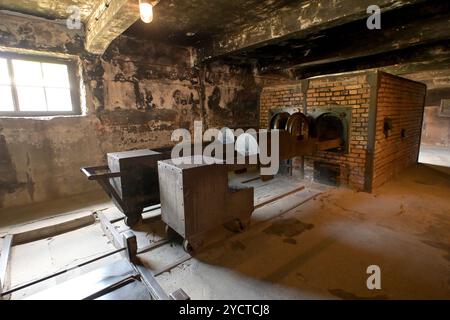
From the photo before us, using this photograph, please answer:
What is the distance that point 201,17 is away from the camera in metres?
3.31

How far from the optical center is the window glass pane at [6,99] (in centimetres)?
326

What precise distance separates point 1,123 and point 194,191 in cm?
299

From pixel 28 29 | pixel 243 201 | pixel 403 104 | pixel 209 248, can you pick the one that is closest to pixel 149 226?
pixel 209 248

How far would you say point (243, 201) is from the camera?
2.61 metres

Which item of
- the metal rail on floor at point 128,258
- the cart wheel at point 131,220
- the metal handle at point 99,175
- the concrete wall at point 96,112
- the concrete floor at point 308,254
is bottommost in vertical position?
the concrete floor at point 308,254

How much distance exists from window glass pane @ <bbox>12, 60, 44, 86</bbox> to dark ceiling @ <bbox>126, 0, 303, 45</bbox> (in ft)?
4.78

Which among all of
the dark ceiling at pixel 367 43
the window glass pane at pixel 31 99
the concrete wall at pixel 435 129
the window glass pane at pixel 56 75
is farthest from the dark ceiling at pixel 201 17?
the concrete wall at pixel 435 129

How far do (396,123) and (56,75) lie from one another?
5.77 meters

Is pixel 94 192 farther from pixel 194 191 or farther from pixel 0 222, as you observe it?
pixel 194 191

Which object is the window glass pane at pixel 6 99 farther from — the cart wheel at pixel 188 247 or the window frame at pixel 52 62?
the cart wheel at pixel 188 247

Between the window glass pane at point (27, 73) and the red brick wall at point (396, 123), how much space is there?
5039mm

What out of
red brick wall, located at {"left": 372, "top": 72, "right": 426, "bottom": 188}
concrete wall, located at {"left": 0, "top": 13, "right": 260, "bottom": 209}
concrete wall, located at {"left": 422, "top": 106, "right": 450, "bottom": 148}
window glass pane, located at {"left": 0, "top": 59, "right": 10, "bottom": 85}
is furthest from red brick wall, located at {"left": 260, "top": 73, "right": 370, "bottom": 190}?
concrete wall, located at {"left": 422, "top": 106, "right": 450, "bottom": 148}

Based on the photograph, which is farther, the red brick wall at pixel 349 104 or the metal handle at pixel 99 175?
the red brick wall at pixel 349 104

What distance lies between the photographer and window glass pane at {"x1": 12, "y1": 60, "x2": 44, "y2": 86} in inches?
131
